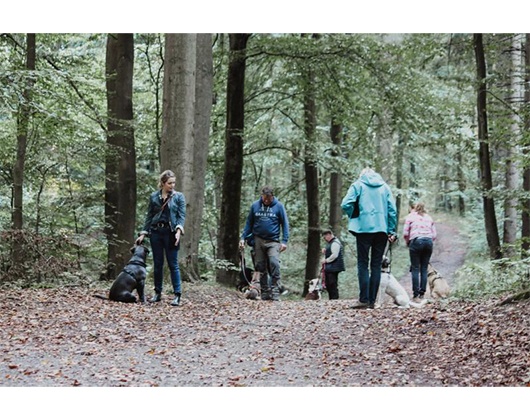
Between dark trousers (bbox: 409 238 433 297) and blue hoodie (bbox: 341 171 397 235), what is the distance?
230 cm

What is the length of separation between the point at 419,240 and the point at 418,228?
22cm

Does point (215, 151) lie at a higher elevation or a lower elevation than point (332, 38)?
lower

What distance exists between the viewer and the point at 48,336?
717 centimetres

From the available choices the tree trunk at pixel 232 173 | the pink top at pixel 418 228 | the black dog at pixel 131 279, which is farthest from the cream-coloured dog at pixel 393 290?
the tree trunk at pixel 232 173

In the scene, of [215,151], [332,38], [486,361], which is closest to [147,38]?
[215,151]

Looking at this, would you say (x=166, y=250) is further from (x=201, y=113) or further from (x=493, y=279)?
(x=493, y=279)

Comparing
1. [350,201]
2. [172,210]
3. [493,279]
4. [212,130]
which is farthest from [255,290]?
[212,130]

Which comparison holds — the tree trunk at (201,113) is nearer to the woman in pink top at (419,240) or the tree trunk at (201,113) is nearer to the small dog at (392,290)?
the woman in pink top at (419,240)

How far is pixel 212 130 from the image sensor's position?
793 inches

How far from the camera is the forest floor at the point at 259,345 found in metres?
5.48

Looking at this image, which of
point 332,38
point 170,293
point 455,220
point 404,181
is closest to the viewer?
point 170,293

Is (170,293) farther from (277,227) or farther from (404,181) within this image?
(404,181)

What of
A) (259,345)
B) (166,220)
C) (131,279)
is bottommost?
(259,345)

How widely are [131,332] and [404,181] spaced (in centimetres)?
2850
